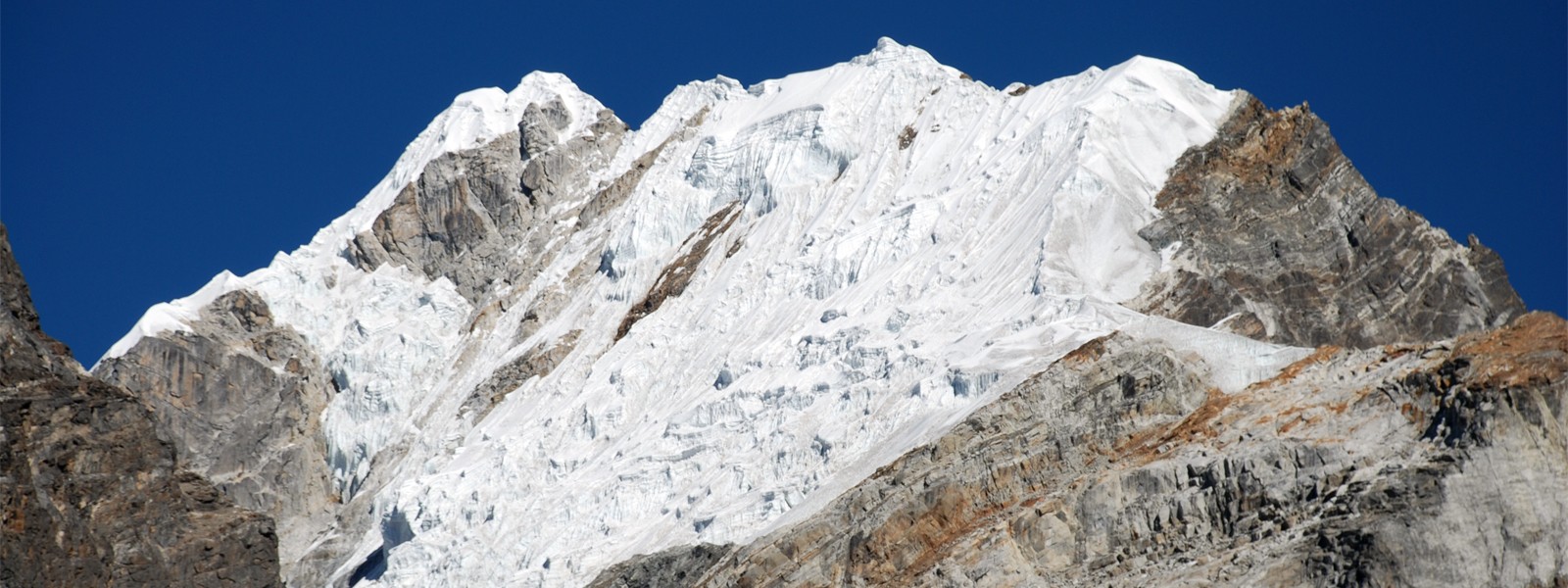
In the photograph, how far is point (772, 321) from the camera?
120 meters

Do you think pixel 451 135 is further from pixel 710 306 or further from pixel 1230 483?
pixel 1230 483

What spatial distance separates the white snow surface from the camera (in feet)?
334

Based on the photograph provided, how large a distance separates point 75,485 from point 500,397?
47.6 meters

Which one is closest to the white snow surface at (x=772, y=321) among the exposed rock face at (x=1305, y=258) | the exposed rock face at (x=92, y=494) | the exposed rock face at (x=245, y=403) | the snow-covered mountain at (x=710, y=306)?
the snow-covered mountain at (x=710, y=306)

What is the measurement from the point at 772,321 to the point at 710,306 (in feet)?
28.9

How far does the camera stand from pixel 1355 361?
85125 millimetres

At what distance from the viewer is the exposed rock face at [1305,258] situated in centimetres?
10619

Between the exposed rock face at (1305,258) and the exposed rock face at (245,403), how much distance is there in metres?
55.7

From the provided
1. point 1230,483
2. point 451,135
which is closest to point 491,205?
point 451,135

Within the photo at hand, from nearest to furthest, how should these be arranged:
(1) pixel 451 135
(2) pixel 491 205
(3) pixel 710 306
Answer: (3) pixel 710 306 < (2) pixel 491 205 < (1) pixel 451 135

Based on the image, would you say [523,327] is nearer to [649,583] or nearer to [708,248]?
[708,248]

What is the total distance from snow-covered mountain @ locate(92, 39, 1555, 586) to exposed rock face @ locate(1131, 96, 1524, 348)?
0.66 feet

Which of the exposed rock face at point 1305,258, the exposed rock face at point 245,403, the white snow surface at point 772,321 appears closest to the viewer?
the white snow surface at point 772,321

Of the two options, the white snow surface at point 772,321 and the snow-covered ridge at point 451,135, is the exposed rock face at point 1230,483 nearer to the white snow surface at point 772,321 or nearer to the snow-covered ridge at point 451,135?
the white snow surface at point 772,321
